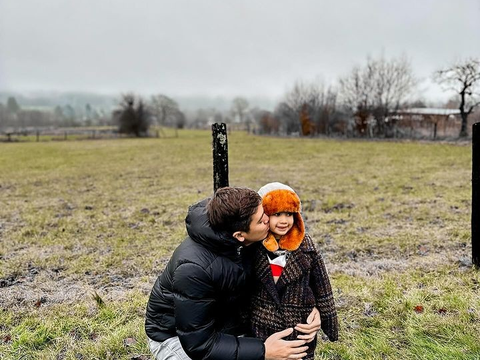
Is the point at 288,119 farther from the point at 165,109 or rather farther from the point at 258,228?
the point at 165,109

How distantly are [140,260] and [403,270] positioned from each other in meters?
3.44

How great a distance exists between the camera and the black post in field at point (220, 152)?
10.3 ft

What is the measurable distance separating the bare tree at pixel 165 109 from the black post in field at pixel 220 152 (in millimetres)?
90778

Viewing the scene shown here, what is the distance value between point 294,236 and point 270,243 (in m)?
0.14

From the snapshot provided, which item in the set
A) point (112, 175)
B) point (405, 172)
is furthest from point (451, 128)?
point (112, 175)

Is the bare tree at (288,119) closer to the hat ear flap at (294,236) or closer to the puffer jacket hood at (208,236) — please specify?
the hat ear flap at (294,236)

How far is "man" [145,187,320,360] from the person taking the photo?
185cm

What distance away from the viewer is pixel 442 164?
14.9 metres

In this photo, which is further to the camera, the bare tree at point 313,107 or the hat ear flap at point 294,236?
the bare tree at point 313,107

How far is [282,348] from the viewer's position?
2012mm

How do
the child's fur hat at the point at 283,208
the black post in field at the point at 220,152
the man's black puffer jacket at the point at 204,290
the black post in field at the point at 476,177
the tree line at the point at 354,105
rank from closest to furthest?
the man's black puffer jacket at the point at 204,290
the child's fur hat at the point at 283,208
the black post in field at the point at 220,152
the black post in field at the point at 476,177
the tree line at the point at 354,105

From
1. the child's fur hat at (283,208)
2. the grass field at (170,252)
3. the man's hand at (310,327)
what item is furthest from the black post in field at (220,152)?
the grass field at (170,252)

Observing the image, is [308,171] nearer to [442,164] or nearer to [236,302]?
[442,164]

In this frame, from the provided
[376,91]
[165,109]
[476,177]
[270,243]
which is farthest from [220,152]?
[165,109]
